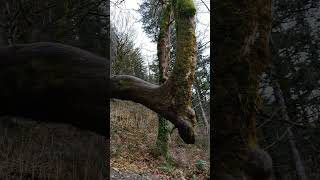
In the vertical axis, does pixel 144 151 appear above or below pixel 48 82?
below

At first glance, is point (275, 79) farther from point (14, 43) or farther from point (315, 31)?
point (14, 43)

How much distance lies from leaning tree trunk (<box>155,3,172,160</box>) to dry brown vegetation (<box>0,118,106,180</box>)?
87 cm

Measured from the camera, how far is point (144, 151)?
3.24 metres

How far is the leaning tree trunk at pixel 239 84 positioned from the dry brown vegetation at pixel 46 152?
0.76 metres

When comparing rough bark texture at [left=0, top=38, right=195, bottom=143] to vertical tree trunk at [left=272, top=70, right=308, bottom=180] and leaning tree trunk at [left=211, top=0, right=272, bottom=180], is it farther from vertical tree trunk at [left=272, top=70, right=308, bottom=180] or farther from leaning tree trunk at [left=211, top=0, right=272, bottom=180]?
vertical tree trunk at [left=272, top=70, right=308, bottom=180]

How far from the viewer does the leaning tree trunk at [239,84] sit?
7.09 feet

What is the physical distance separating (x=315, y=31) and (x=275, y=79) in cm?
36

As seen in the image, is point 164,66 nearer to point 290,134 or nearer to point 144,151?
point 144,151

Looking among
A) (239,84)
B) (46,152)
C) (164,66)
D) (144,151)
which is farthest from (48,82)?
(144,151)

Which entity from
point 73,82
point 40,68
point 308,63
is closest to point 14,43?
point 40,68

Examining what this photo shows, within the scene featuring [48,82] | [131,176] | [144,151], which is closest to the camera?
[48,82]

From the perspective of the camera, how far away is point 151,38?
11.7ft

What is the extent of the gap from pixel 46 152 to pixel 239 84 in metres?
1.21

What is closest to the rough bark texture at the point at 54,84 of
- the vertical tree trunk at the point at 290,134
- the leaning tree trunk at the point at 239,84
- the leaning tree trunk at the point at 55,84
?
the leaning tree trunk at the point at 55,84
